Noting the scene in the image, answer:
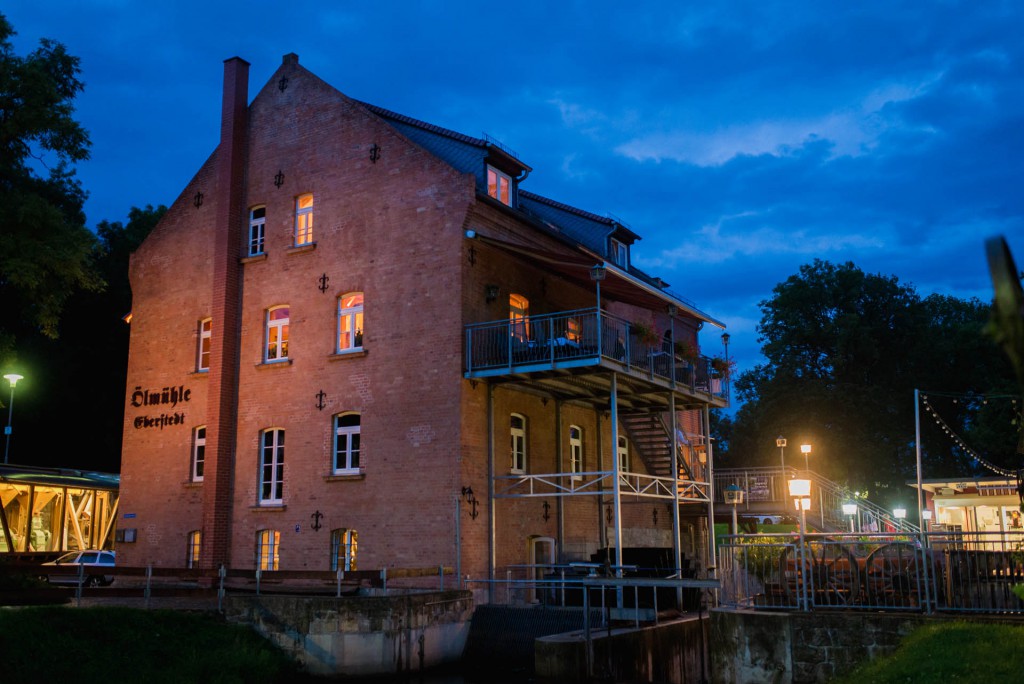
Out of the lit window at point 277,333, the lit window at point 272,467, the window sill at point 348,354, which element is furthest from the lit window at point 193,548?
the window sill at point 348,354

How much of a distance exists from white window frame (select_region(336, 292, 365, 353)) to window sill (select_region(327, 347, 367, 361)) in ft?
0.43

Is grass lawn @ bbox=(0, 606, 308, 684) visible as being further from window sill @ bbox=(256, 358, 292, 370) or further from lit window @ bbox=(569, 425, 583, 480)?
lit window @ bbox=(569, 425, 583, 480)

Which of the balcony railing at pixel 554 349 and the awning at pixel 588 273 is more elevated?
the awning at pixel 588 273

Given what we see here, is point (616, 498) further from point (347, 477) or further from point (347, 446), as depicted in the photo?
point (347, 446)

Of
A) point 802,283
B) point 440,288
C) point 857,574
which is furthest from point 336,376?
point 802,283

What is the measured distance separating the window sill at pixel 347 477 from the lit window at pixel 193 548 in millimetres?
4625

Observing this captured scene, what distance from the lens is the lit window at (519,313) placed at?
2206cm

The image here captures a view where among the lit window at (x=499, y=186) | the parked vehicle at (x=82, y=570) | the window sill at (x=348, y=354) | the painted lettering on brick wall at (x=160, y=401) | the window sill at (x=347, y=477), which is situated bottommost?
the parked vehicle at (x=82, y=570)

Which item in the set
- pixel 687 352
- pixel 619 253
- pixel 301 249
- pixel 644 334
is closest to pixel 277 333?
pixel 301 249

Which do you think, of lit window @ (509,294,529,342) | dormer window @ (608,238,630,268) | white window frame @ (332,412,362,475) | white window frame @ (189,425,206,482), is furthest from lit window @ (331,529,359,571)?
dormer window @ (608,238,630,268)

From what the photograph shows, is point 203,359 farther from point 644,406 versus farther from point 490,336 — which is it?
point 644,406

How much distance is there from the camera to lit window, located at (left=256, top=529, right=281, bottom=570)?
74.9 ft

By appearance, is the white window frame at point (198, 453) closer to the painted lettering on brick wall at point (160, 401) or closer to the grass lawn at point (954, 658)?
the painted lettering on brick wall at point (160, 401)

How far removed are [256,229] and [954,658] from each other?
20.3 meters
